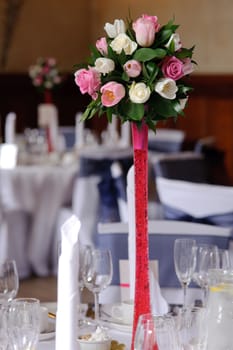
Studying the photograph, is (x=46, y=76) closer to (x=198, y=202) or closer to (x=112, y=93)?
(x=198, y=202)

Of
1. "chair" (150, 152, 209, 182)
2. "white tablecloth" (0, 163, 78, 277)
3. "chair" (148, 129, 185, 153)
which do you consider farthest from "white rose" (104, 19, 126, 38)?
"chair" (148, 129, 185, 153)

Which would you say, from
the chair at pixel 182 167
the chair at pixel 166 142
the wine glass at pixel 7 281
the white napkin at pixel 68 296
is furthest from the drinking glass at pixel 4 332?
the chair at pixel 166 142

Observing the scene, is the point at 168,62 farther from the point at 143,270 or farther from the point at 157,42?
the point at 143,270

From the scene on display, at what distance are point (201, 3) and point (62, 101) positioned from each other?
8.00ft

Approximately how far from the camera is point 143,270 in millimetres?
2291

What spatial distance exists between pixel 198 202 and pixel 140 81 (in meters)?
1.99

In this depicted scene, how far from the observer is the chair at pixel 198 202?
4049 mm

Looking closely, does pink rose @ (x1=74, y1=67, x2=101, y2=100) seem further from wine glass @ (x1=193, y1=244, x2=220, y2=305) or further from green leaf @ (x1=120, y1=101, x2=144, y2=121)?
wine glass @ (x1=193, y1=244, x2=220, y2=305)

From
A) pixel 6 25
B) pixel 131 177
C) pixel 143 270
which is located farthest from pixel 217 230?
pixel 6 25

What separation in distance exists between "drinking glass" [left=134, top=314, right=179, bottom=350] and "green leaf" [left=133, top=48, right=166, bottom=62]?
659mm

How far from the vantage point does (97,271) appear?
2.71m

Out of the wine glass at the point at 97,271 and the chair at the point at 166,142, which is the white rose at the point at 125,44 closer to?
the wine glass at the point at 97,271

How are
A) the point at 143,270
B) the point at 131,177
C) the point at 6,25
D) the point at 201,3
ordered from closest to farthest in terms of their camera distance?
the point at 143,270 < the point at 131,177 < the point at 201,3 < the point at 6,25

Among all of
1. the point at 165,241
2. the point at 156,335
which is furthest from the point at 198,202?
the point at 156,335
